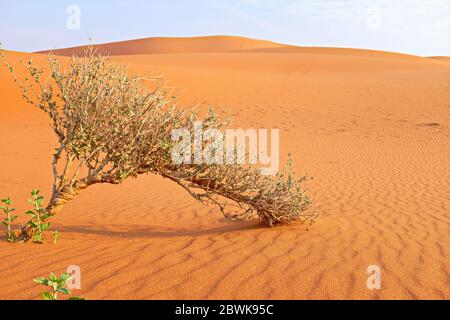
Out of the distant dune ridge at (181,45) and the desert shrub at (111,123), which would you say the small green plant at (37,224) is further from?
the distant dune ridge at (181,45)

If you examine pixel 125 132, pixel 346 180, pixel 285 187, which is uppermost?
pixel 125 132

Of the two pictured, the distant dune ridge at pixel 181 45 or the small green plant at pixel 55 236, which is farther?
the distant dune ridge at pixel 181 45

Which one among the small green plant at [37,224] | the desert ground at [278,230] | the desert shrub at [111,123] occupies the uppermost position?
the desert shrub at [111,123]

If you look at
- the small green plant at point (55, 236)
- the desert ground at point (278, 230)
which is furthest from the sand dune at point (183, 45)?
the small green plant at point (55, 236)

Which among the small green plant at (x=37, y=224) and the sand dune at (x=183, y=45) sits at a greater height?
the sand dune at (x=183, y=45)

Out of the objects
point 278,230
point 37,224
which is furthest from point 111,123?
point 278,230

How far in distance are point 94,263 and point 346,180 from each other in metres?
7.52

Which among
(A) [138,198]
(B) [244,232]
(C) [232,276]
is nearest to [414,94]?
(A) [138,198]

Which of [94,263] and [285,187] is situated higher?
[285,187]

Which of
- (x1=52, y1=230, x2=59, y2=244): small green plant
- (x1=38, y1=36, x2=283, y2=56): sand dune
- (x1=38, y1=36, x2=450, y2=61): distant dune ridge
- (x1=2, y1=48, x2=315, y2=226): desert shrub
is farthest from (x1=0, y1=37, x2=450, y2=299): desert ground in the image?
(x1=38, y1=36, x2=283, y2=56): sand dune

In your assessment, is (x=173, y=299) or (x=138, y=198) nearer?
(x=173, y=299)

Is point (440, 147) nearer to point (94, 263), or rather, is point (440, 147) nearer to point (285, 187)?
point (285, 187)

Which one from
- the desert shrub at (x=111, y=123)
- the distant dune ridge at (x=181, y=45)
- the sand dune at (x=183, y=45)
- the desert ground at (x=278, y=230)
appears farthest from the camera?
the sand dune at (x=183, y=45)
